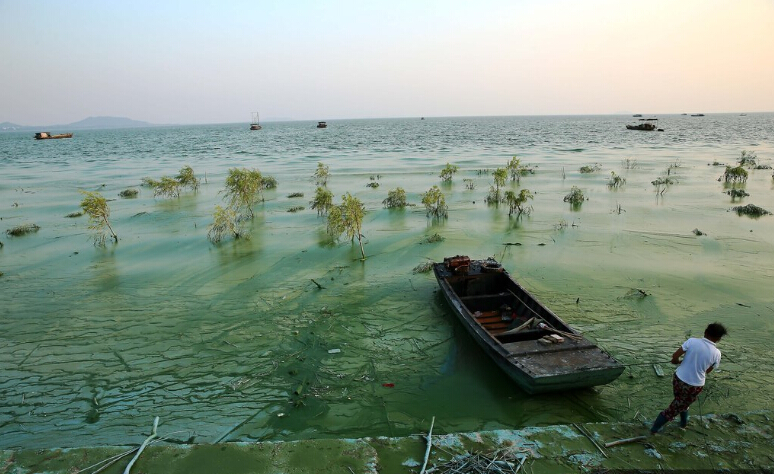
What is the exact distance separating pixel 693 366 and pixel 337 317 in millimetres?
7925

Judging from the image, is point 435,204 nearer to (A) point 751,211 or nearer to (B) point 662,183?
(A) point 751,211

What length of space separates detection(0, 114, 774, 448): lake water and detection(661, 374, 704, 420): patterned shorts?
1.57 m

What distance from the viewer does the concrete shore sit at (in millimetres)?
5766

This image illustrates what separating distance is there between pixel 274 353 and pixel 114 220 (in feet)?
58.2

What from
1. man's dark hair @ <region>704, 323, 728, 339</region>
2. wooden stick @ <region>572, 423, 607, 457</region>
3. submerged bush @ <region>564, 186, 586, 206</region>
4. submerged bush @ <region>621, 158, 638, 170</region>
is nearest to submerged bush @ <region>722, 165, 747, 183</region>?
submerged bush @ <region>621, 158, 638, 170</region>

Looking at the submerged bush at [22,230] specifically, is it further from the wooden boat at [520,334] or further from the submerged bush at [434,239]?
the wooden boat at [520,334]

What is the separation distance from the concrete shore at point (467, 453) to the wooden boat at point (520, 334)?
1.28m

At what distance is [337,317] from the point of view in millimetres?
11758

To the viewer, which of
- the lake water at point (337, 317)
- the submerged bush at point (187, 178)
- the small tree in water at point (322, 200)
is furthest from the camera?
the submerged bush at point (187, 178)

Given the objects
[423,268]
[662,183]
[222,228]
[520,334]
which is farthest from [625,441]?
[662,183]

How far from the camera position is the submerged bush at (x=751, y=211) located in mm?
20969

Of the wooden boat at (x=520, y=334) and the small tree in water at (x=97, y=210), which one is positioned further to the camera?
the small tree in water at (x=97, y=210)

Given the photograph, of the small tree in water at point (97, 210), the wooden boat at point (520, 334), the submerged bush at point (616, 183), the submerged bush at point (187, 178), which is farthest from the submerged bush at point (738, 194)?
the submerged bush at point (187, 178)

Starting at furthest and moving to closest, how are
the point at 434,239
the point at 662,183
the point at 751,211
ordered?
the point at 662,183
the point at 751,211
the point at 434,239
